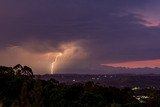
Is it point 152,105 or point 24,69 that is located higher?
point 24,69

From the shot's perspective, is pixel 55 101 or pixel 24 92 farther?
pixel 55 101

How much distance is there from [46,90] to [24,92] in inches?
1163

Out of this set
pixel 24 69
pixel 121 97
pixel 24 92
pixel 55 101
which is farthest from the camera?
pixel 24 69

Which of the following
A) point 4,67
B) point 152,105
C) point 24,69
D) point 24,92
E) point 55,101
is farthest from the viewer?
point 4,67

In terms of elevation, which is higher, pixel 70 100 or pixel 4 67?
pixel 4 67

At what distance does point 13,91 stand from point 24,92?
30705mm

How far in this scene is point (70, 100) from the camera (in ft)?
148

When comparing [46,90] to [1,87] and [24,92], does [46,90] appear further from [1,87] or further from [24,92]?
[24,92]

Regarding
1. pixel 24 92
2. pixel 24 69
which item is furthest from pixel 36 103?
pixel 24 69

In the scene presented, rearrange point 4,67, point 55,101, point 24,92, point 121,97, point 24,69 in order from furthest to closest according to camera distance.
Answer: point 4,67 → point 24,69 → point 121,97 → point 55,101 → point 24,92

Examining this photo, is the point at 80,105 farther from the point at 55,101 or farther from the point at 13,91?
the point at 13,91

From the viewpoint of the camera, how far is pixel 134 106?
40781mm

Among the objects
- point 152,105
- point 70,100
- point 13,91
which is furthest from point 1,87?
point 152,105

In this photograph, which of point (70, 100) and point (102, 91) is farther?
point (102, 91)
